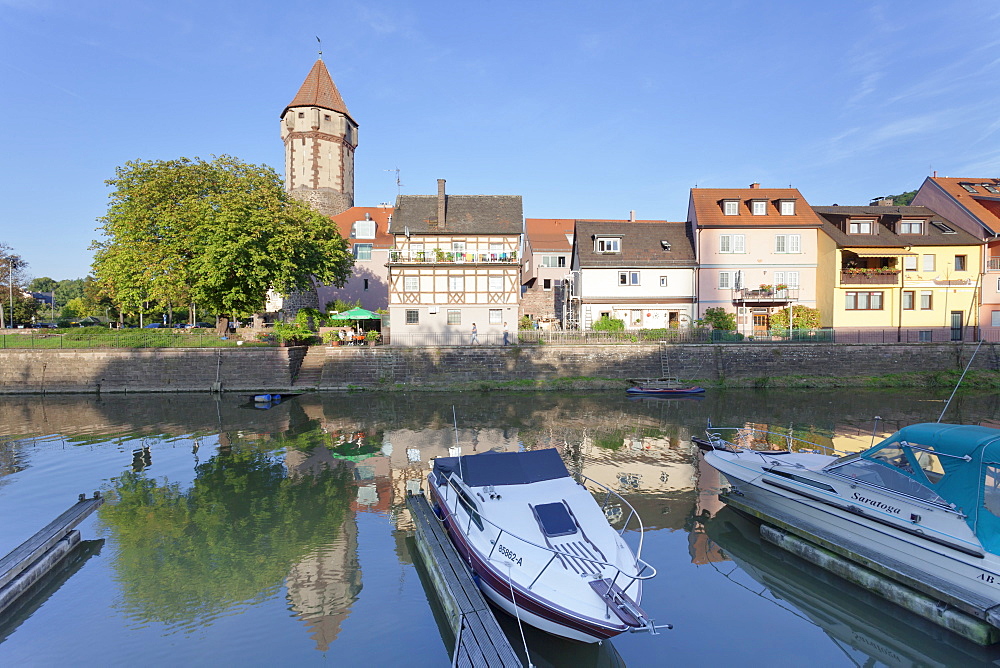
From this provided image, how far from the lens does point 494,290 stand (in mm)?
41094

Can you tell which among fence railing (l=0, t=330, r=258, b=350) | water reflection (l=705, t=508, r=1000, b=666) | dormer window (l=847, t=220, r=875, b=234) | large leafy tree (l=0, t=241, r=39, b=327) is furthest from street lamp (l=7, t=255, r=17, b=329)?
dormer window (l=847, t=220, r=875, b=234)

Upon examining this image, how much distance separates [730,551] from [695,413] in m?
16.5

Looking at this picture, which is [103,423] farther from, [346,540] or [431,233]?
[431,233]

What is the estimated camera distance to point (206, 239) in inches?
1369

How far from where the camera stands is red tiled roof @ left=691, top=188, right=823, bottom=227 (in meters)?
43.8

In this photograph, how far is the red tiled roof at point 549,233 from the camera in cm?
5975

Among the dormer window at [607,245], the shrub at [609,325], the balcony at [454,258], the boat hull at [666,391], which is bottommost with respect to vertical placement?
the boat hull at [666,391]

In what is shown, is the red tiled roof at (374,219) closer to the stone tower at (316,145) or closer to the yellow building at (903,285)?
the stone tower at (316,145)

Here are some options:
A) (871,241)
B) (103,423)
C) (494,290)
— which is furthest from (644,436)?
(871,241)

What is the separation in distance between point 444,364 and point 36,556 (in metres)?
26.8

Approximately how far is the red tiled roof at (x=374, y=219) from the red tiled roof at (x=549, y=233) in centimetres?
1566

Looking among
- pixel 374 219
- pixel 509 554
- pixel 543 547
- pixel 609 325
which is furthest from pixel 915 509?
pixel 374 219

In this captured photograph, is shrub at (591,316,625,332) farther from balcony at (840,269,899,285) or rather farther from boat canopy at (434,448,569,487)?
boat canopy at (434,448,569,487)

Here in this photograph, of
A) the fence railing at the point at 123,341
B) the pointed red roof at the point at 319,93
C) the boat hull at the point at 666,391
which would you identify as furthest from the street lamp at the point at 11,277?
the boat hull at the point at 666,391
